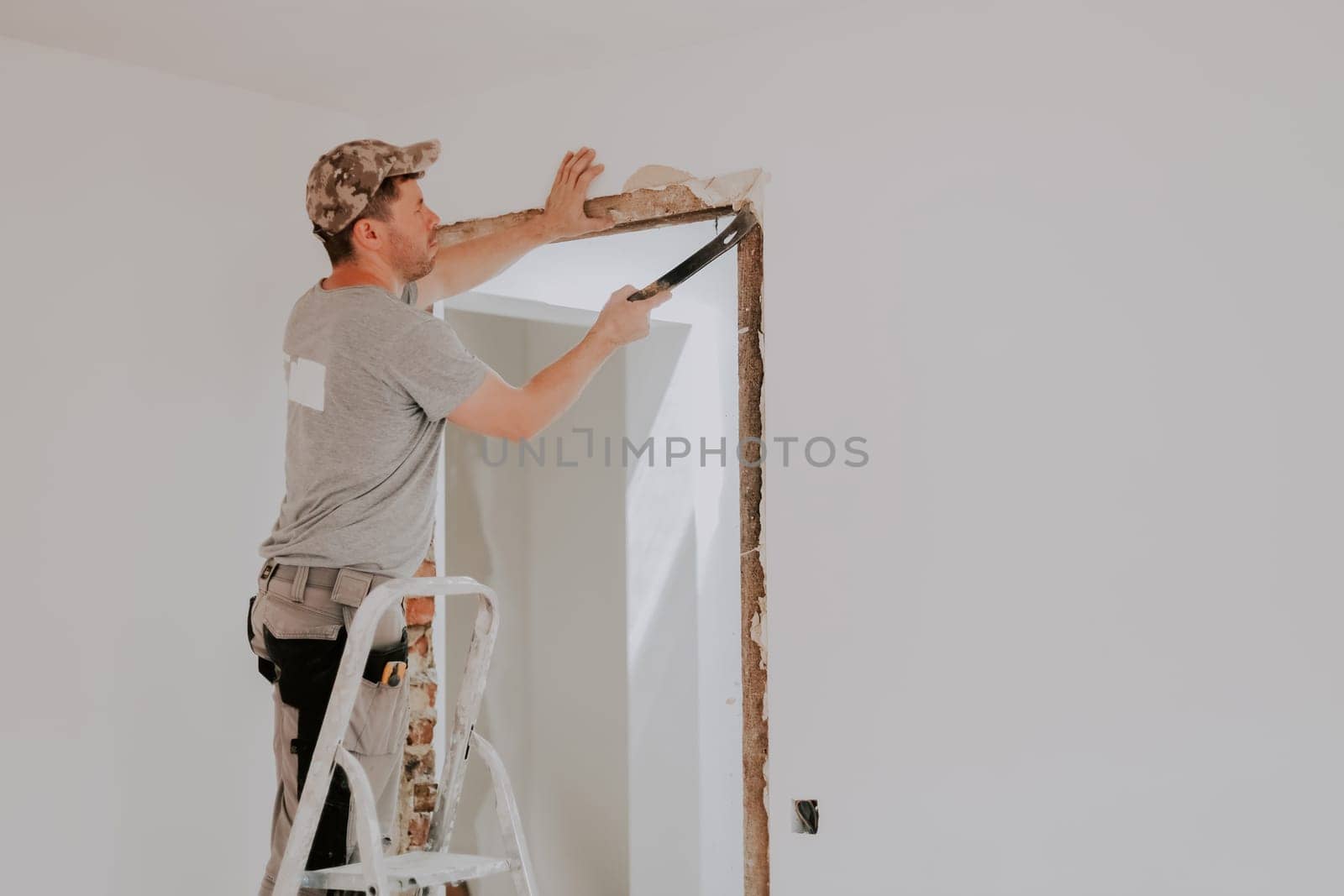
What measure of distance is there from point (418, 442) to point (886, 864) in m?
1.21

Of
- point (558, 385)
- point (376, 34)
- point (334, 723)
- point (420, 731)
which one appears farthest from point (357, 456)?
point (420, 731)

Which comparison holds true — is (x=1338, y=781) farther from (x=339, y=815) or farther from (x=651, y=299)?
(x=339, y=815)

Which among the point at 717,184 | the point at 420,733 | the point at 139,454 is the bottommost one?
the point at 420,733

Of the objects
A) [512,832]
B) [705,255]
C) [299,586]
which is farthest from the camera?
[705,255]

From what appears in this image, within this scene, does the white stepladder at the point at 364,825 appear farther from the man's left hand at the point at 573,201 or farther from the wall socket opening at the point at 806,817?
the man's left hand at the point at 573,201

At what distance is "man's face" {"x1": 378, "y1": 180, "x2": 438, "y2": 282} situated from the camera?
6.89 feet

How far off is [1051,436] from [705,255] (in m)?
0.75

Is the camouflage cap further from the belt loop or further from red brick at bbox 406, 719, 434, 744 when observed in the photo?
red brick at bbox 406, 719, 434, 744

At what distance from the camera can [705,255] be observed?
7.30ft

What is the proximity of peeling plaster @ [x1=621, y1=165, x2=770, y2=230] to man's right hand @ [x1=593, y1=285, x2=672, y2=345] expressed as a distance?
37cm

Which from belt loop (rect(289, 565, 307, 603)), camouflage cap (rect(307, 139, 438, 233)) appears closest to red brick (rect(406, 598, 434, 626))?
belt loop (rect(289, 565, 307, 603))

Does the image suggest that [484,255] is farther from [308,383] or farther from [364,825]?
[364,825]

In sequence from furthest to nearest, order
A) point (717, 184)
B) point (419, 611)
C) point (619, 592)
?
point (619, 592), point (419, 611), point (717, 184)

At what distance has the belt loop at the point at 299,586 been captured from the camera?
1.89m
